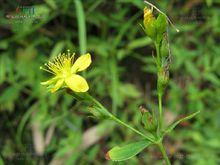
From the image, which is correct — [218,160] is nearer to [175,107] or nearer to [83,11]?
[175,107]

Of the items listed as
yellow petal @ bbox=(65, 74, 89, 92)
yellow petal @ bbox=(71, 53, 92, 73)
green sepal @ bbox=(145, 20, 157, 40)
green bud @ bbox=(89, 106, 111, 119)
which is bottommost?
green bud @ bbox=(89, 106, 111, 119)

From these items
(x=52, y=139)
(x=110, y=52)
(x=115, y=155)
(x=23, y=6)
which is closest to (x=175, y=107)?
(x=110, y=52)

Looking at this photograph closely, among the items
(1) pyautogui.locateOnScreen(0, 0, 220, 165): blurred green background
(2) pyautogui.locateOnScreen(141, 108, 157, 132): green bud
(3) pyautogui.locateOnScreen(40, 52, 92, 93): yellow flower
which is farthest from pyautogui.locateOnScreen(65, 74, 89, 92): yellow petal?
(1) pyautogui.locateOnScreen(0, 0, 220, 165): blurred green background

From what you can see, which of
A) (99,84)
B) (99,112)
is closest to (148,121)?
(99,112)

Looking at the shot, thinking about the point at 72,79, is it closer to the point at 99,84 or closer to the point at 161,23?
the point at 161,23

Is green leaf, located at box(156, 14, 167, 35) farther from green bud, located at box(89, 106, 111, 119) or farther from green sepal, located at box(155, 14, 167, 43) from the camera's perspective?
green bud, located at box(89, 106, 111, 119)
